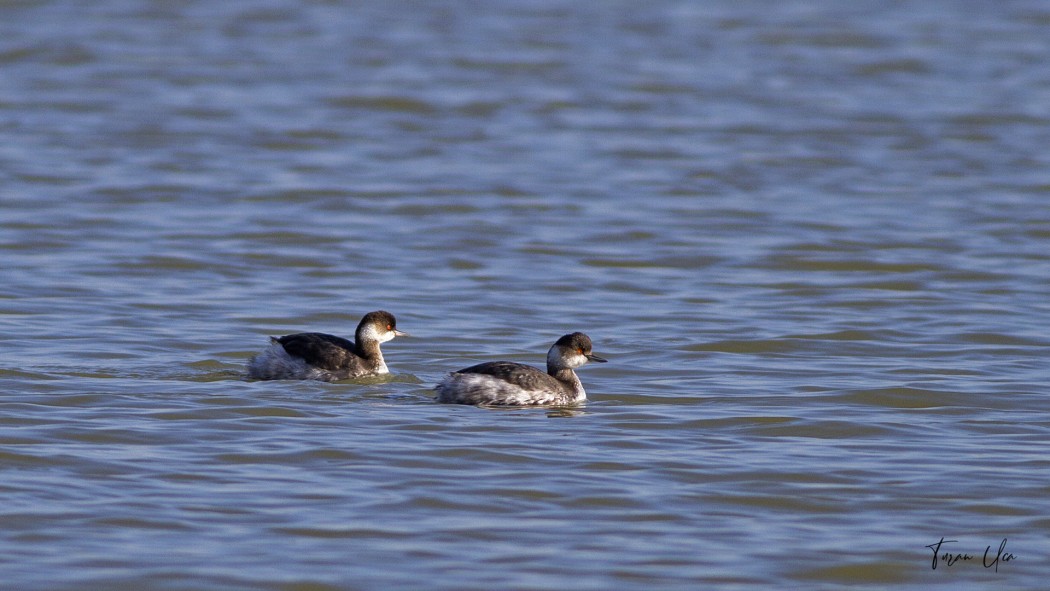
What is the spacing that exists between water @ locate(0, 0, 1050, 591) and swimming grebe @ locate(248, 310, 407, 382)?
1.37ft

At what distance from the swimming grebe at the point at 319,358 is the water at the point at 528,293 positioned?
416 mm

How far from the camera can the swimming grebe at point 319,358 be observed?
11945 millimetres

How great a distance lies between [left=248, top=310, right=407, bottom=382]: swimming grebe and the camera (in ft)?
39.2

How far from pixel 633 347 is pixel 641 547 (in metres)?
5.51

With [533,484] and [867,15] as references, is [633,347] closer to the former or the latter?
[533,484]

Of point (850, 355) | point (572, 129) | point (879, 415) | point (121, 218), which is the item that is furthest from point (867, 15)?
point (879, 415)

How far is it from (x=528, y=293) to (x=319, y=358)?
4.06m

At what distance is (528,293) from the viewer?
15.7 meters
